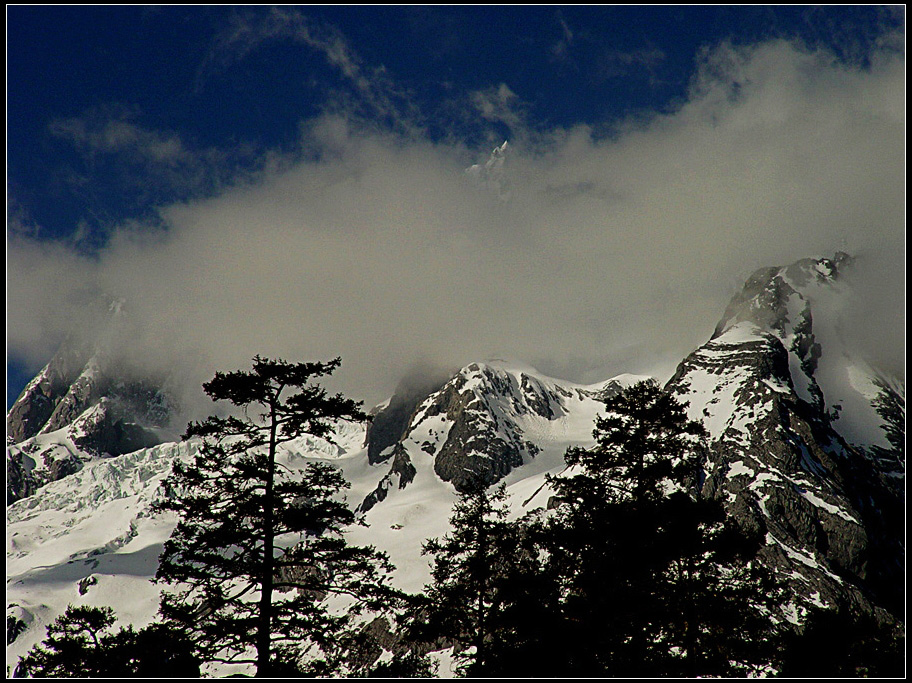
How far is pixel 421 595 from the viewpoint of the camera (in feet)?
71.8

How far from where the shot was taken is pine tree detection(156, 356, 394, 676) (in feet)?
57.1

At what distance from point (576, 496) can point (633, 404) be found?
441 centimetres

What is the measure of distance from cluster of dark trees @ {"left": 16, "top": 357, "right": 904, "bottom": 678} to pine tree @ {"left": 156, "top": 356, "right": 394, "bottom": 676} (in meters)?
0.07

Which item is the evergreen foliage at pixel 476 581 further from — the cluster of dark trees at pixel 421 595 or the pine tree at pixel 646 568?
the pine tree at pixel 646 568

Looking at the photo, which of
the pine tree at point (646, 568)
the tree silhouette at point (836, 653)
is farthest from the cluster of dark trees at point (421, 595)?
the tree silhouette at point (836, 653)

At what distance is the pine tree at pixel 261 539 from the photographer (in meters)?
17.4

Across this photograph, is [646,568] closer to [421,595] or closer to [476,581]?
[421,595]

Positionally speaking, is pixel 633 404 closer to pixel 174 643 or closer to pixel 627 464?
pixel 627 464

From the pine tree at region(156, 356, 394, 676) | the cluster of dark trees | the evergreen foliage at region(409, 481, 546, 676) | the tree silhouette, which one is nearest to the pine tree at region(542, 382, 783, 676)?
the cluster of dark trees

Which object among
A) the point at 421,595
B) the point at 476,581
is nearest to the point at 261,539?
the point at 421,595

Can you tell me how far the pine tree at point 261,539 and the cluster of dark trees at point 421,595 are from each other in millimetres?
Result: 66

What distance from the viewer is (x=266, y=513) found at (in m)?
18.6

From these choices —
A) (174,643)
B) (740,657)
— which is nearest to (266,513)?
(174,643)

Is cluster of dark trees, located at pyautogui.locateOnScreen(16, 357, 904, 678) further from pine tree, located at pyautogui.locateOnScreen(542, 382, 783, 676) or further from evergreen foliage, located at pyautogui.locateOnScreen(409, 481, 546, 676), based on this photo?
evergreen foliage, located at pyautogui.locateOnScreen(409, 481, 546, 676)
